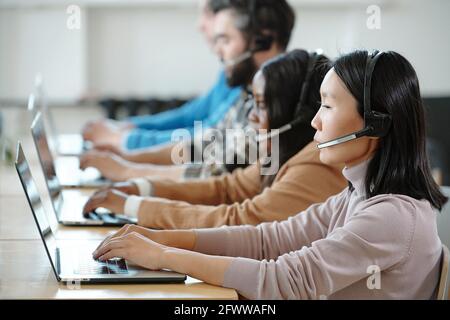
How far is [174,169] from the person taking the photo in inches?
98.0

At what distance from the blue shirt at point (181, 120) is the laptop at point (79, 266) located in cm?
168

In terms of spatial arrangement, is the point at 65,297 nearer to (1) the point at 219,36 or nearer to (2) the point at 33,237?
(2) the point at 33,237

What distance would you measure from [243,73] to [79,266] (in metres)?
1.37

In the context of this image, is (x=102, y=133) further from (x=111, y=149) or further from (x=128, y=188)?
(x=128, y=188)

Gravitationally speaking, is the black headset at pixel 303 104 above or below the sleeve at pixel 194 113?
above

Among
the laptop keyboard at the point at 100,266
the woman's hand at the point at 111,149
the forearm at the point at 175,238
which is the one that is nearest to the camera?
the laptop keyboard at the point at 100,266

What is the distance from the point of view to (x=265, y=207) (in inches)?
66.4

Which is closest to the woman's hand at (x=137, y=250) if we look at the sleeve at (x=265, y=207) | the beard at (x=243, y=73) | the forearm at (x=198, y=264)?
the forearm at (x=198, y=264)

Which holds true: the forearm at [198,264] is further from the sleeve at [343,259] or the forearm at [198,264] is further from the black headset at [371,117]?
the black headset at [371,117]

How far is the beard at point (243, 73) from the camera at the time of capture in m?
2.54

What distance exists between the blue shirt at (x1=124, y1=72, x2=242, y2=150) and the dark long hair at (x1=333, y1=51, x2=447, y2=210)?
70.7 inches

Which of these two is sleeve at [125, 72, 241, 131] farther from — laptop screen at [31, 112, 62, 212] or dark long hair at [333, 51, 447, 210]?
dark long hair at [333, 51, 447, 210]
